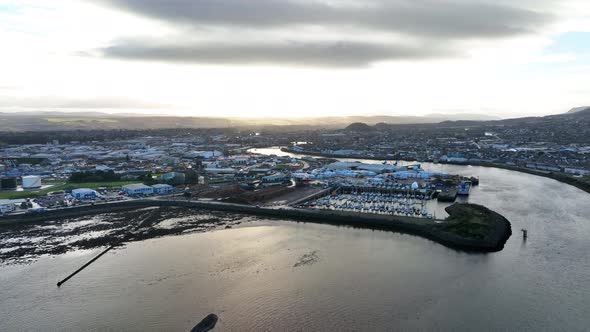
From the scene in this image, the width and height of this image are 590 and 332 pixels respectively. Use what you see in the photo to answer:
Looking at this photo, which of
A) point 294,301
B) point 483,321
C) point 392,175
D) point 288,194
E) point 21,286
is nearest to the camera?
point 483,321

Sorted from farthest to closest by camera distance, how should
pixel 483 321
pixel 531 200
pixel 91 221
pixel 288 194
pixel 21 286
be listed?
pixel 288 194, pixel 531 200, pixel 91 221, pixel 21 286, pixel 483 321

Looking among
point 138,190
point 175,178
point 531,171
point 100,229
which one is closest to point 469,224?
point 100,229

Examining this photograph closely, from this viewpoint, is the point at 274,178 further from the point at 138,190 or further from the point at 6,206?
the point at 6,206

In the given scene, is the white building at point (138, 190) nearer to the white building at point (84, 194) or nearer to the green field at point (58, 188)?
the white building at point (84, 194)

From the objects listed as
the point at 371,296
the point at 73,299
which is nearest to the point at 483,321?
the point at 371,296

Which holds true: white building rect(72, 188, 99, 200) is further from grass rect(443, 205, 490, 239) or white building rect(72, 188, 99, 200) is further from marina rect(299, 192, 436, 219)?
grass rect(443, 205, 490, 239)

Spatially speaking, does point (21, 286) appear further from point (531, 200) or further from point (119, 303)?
point (531, 200)
